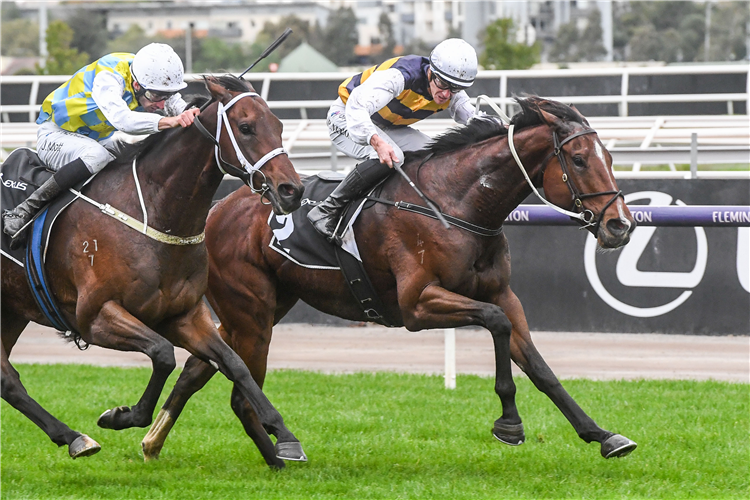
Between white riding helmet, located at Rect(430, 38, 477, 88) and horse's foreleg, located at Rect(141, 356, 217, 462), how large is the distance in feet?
6.94

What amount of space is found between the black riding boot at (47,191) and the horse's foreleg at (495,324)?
1918mm

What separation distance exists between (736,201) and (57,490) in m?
6.90

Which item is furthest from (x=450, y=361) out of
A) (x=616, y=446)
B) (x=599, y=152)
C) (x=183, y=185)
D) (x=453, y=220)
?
(x=183, y=185)

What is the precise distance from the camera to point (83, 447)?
5020 mm

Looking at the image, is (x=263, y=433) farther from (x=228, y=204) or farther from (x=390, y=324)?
(x=228, y=204)

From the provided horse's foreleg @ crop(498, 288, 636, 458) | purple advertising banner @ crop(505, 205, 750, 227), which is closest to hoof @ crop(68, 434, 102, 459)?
horse's foreleg @ crop(498, 288, 636, 458)

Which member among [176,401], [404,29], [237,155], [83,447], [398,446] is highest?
[237,155]

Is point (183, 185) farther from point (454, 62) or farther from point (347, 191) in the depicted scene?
point (454, 62)

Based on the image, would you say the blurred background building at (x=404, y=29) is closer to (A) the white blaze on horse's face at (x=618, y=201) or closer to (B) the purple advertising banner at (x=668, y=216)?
(B) the purple advertising banner at (x=668, y=216)

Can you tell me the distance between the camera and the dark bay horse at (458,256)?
5.17 m

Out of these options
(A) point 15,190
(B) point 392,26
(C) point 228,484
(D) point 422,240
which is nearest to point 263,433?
(C) point 228,484

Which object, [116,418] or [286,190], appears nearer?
[286,190]

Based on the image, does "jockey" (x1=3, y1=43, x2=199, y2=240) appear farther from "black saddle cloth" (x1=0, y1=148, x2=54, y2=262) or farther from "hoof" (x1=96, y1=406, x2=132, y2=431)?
"hoof" (x1=96, y1=406, x2=132, y2=431)

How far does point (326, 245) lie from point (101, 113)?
1.43 metres
